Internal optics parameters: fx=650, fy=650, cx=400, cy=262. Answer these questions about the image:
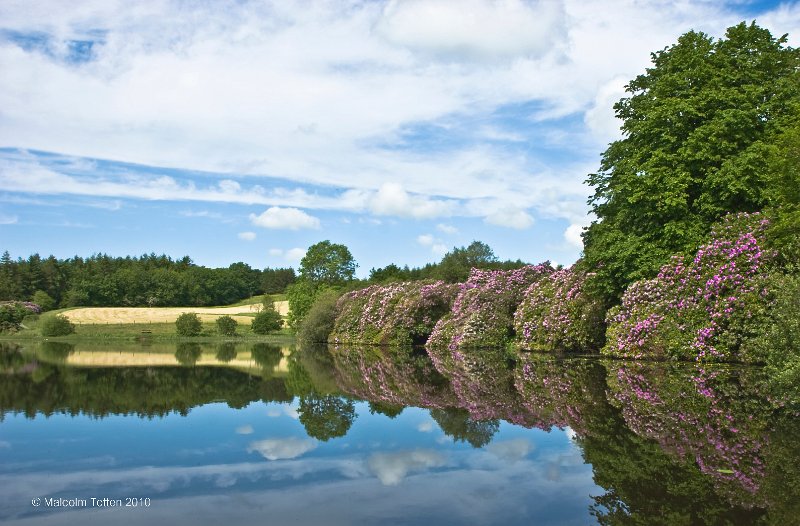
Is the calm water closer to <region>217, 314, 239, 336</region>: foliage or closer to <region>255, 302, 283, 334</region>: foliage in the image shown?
<region>217, 314, 239, 336</region>: foliage

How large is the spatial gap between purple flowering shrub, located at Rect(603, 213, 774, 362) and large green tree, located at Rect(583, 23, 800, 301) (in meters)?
1.17

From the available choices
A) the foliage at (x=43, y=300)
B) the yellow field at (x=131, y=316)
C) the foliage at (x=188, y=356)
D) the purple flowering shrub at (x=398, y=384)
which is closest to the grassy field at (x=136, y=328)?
the yellow field at (x=131, y=316)

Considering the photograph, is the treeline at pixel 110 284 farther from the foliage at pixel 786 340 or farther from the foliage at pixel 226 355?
the foliage at pixel 786 340

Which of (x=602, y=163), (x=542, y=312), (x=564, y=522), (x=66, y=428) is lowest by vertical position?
(x=564, y=522)

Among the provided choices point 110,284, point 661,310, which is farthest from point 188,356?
point 110,284

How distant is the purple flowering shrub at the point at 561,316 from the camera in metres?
29.8

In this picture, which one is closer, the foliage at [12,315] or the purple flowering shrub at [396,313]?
the purple flowering shrub at [396,313]

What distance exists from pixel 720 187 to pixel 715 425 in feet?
50.7

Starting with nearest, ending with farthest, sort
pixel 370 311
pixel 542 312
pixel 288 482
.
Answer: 1. pixel 288 482
2. pixel 542 312
3. pixel 370 311

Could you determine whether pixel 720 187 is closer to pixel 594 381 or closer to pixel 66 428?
pixel 594 381

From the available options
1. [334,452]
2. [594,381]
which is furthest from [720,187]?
[334,452]

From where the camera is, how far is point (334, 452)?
30.8 feet

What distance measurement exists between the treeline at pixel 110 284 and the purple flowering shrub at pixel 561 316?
8628 centimetres

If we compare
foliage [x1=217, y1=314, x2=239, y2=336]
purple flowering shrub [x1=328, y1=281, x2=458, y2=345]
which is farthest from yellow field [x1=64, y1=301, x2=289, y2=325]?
purple flowering shrub [x1=328, y1=281, x2=458, y2=345]
